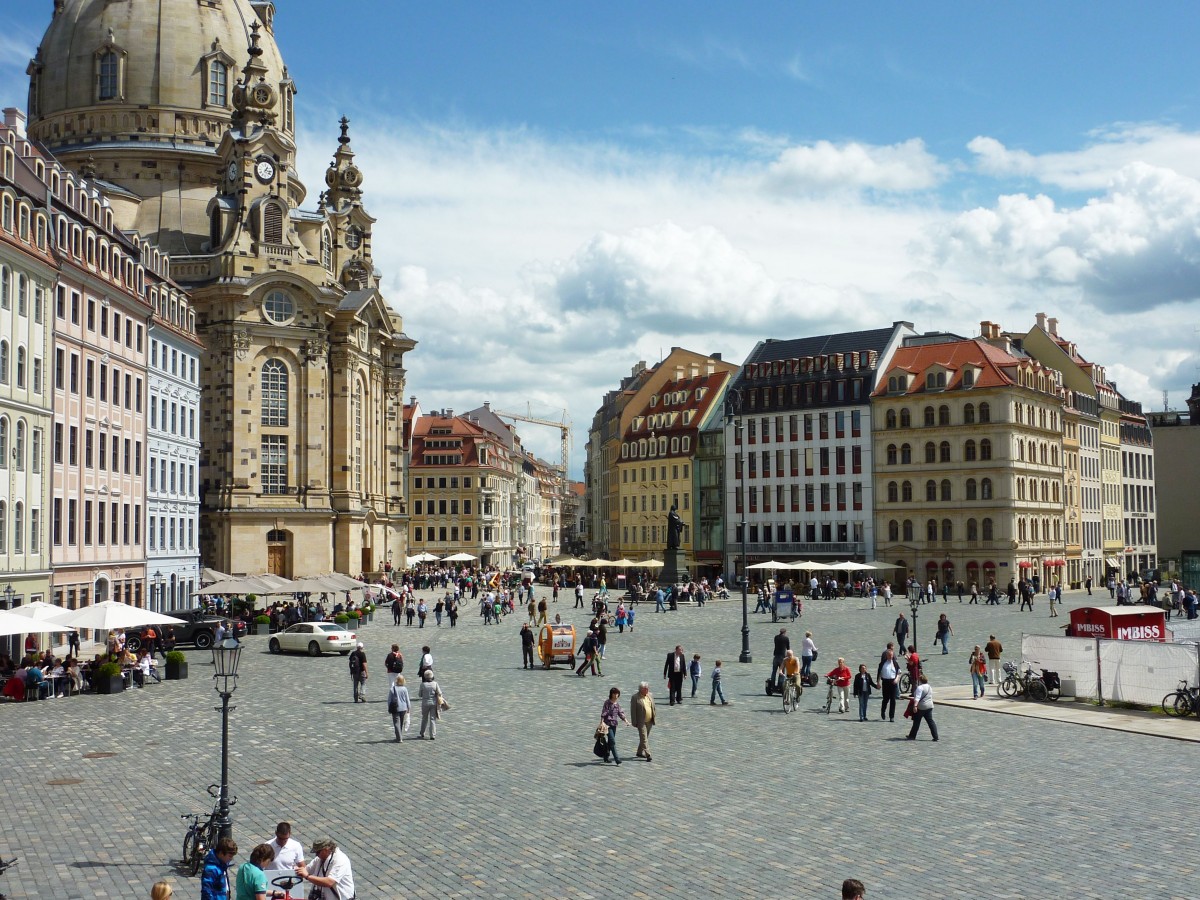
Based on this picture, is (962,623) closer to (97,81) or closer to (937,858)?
(937,858)

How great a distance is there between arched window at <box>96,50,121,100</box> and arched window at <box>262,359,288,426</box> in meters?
25.9

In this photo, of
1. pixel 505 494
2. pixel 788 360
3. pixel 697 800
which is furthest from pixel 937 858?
pixel 505 494

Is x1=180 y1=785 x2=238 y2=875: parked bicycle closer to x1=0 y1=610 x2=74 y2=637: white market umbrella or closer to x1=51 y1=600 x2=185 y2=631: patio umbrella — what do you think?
x1=0 y1=610 x2=74 y2=637: white market umbrella

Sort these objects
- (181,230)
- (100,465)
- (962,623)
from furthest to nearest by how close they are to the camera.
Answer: (181,230) < (962,623) < (100,465)

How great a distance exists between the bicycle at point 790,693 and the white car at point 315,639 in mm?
20093

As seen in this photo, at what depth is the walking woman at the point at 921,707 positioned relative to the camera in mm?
25452

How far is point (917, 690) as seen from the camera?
25594mm

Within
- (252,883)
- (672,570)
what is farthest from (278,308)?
(252,883)

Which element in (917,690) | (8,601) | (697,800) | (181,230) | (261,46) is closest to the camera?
(697,800)

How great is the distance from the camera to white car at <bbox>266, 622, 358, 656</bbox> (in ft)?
151

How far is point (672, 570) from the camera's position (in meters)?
76.6

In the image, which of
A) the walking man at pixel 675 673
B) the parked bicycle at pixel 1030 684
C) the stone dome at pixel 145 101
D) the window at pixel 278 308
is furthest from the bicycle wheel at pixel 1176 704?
the stone dome at pixel 145 101

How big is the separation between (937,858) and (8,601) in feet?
113

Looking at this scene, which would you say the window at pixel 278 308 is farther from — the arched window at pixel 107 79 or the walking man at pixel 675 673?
the walking man at pixel 675 673
